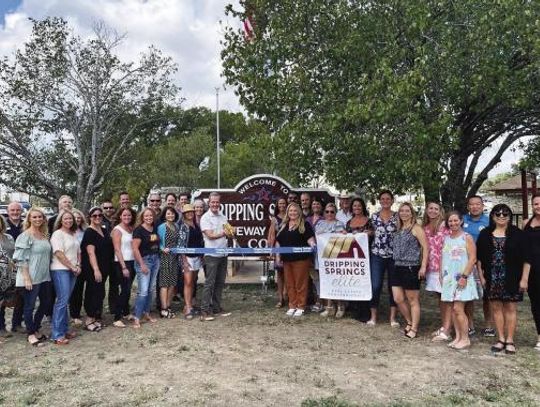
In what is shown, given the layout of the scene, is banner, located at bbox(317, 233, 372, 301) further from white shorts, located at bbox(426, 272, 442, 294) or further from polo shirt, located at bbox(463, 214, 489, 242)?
polo shirt, located at bbox(463, 214, 489, 242)

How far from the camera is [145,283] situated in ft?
24.1

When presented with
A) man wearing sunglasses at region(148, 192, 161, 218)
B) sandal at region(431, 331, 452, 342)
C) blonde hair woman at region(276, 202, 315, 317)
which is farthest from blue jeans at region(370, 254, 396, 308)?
man wearing sunglasses at region(148, 192, 161, 218)

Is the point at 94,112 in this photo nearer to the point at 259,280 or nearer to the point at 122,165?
the point at 122,165

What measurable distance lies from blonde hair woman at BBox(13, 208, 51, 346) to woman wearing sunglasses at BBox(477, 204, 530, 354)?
5333 mm

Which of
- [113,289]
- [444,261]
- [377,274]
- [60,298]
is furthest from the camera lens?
[113,289]

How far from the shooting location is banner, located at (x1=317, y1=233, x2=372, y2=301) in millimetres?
7594

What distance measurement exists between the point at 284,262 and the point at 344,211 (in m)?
1.28

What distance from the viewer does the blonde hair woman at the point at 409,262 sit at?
6.62 metres

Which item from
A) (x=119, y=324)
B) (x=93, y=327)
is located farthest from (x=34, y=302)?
(x=119, y=324)

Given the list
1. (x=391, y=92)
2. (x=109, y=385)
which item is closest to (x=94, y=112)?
(x=391, y=92)

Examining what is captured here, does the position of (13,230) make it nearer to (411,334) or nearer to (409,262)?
(409,262)

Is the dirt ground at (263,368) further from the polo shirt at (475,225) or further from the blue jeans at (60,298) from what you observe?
the polo shirt at (475,225)

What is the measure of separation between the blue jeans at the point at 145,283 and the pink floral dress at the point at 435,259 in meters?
3.76

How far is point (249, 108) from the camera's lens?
377 inches
